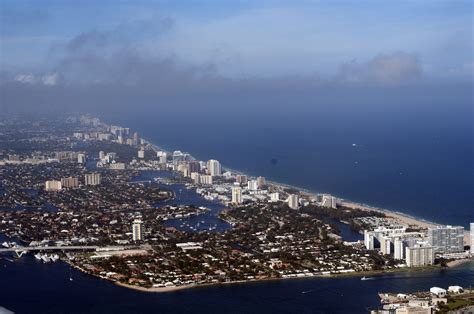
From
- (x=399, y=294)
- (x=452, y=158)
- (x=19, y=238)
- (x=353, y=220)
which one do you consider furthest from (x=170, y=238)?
(x=452, y=158)

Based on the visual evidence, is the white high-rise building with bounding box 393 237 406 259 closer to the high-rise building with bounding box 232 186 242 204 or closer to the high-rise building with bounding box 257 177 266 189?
the high-rise building with bounding box 232 186 242 204

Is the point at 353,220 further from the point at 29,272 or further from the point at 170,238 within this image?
the point at 29,272

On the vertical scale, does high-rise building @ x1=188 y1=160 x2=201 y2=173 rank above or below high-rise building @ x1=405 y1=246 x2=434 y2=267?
above

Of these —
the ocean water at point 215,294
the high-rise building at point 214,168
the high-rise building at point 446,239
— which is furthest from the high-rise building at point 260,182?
the ocean water at point 215,294

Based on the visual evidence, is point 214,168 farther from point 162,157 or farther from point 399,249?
point 399,249

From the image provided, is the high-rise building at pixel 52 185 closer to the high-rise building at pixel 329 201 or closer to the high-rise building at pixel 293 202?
the high-rise building at pixel 293 202

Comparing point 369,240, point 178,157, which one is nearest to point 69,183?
point 178,157

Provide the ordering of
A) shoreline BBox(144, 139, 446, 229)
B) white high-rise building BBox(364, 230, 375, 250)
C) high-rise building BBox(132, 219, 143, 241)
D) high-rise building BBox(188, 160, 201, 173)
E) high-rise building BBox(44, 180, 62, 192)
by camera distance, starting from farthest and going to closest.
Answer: high-rise building BBox(188, 160, 201, 173)
high-rise building BBox(44, 180, 62, 192)
shoreline BBox(144, 139, 446, 229)
high-rise building BBox(132, 219, 143, 241)
white high-rise building BBox(364, 230, 375, 250)

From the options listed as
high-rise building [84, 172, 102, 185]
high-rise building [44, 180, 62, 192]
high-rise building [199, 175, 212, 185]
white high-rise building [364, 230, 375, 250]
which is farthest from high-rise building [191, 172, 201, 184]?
white high-rise building [364, 230, 375, 250]
